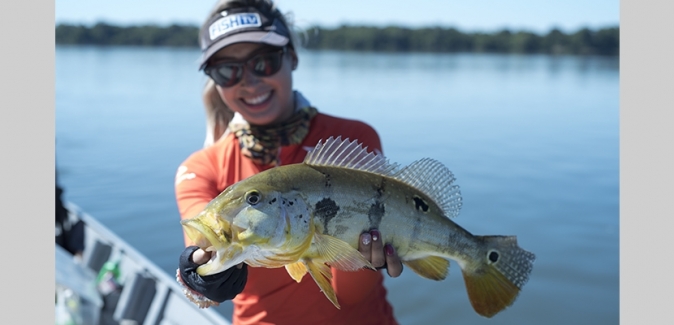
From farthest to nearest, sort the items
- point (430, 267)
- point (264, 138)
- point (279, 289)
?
point (264, 138), point (279, 289), point (430, 267)

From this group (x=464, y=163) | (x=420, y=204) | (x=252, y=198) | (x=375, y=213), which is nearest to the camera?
(x=252, y=198)

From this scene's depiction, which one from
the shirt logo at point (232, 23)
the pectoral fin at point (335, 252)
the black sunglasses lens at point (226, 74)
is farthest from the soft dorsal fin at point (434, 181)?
the shirt logo at point (232, 23)

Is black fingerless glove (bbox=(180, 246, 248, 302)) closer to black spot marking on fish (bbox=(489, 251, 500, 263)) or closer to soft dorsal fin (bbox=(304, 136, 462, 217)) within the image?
soft dorsal fin (bbox=(304, 136, 462, 217))

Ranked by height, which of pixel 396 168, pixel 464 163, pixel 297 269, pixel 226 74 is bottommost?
pixel 464 163

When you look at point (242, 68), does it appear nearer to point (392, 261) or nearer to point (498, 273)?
point (392, 261)

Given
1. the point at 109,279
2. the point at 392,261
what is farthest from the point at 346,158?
the point at 109,279

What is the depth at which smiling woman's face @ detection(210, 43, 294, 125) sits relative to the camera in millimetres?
3156

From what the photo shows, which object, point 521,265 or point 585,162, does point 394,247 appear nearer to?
point 521,265

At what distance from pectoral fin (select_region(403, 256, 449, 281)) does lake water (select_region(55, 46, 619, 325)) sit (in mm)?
2319

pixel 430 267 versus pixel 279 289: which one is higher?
pixel 430 267

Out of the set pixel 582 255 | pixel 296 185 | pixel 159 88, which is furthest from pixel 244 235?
pixel 159 88

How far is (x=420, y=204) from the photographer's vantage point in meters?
2.34

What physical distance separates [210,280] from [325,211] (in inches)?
21.0

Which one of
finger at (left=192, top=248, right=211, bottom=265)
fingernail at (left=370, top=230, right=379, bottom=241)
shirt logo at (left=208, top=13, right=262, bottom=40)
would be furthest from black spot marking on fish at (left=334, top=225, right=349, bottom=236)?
shirt logo at (left=208, top=13, right=262, bottom=40)
